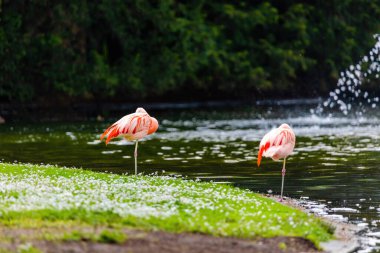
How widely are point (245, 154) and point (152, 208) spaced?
15738mm

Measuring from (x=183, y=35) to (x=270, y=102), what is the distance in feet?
33.2

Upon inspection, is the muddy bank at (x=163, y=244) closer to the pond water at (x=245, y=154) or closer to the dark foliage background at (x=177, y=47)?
the pond water at (x=245, y=154)

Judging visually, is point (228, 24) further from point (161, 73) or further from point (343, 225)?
point (343, 225)

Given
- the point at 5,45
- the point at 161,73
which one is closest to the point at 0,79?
the point at 5,45

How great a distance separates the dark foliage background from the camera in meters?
57.6

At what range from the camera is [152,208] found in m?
15.6

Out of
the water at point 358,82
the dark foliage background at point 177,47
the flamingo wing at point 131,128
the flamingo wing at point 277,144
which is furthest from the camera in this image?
the water at point 358,82

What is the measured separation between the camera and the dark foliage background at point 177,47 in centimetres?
5756

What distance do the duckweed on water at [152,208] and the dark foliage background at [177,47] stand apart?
38.0 m

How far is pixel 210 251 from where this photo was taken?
13.1 m

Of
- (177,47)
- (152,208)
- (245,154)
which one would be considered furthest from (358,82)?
(152,208)

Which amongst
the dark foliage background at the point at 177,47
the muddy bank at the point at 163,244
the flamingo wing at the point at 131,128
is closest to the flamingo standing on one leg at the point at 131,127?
the flamingo wing at the point at 131,128

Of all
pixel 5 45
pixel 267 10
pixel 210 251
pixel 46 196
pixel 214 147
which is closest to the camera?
pixel 210 251

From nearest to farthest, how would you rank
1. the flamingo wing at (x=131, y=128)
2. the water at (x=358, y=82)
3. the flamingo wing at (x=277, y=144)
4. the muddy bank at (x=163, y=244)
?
the muddy bank at (x=163, y=244), the flamingo wing at (x=277, y=144), the flamingo wing at (x=131, y=128), the water at (x=358, y=82)
